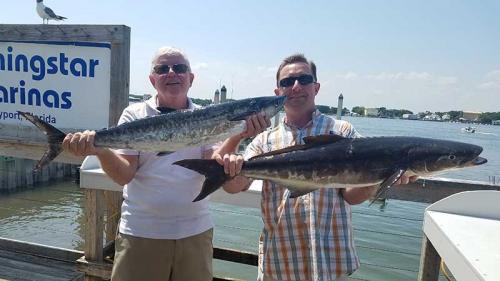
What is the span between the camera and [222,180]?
2.84 metres

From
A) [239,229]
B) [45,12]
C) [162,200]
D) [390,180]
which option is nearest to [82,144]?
[162,200]

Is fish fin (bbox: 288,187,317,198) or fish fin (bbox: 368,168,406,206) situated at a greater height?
fish fin (bbox: 368,168,406,206)

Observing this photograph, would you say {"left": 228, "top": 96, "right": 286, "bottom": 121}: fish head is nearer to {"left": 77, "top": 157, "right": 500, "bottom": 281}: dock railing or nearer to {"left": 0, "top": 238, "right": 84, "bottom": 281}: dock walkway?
{"left": 77, "top": 157, "right": 500, "bottom": 281}: dock railing

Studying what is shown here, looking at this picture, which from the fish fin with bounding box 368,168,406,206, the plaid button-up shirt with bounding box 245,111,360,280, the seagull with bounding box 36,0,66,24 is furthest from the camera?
the seagull with bounding box 36,0,66,24

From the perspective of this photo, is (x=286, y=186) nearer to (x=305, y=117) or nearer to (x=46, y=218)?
(x=305, y=117)

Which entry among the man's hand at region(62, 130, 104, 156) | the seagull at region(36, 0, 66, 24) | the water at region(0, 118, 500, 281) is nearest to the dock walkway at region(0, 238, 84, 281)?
the man's hand at region(62, 130, 104, 156)

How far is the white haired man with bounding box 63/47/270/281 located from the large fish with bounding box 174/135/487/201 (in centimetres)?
37

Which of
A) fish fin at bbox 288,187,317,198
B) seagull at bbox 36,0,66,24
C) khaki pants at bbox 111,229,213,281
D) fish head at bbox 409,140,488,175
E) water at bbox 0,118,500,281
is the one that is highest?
seagull at bbox 36,0,66,24

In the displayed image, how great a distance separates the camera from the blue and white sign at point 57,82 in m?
4.78

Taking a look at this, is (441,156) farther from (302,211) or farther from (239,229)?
(239,229)

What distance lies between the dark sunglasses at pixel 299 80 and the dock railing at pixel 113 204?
1.16 m

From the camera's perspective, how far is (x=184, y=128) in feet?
9.69

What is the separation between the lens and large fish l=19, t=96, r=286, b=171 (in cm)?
294

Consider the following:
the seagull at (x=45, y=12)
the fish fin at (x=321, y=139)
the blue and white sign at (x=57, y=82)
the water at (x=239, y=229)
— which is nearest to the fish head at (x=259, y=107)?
the fish fin at (x=321, y=139)
